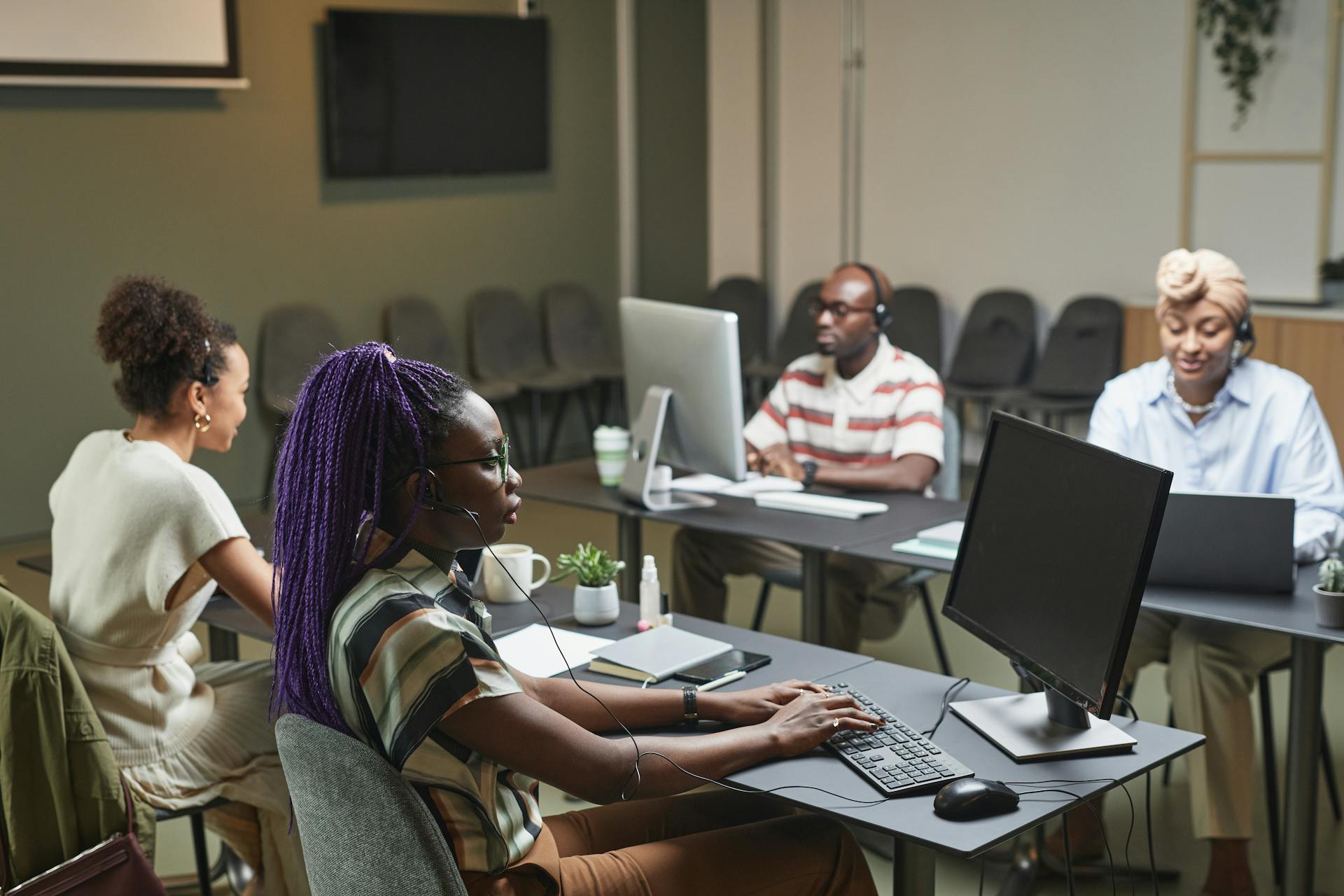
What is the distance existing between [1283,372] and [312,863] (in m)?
2.52

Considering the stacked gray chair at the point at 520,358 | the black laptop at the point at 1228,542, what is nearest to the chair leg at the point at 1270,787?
the black laptop at the point at 1228,542

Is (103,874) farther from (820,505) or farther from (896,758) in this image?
(820,505)

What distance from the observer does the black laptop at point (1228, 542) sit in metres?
2.68

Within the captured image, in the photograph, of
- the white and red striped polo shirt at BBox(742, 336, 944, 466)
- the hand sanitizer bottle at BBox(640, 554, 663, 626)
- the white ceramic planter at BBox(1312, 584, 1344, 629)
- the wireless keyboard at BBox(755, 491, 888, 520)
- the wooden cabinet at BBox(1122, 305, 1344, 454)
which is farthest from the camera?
the wooden cabinet at BBox(1122, 305, 1344, 454)

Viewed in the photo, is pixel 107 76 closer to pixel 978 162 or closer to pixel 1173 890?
pixel 978 162

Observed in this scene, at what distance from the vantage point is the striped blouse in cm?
167

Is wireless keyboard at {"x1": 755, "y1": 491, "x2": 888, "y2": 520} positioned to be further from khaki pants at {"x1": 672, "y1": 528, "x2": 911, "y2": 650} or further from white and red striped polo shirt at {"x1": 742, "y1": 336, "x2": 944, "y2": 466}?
white and red striped polo shirt at {"x1": 742, "y1": 336, "x2": 944, "y2": 466}

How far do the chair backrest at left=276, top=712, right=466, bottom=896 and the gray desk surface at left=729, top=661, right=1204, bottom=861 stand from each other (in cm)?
49

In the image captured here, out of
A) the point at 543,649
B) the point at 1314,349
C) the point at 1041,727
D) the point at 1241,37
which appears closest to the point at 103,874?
the point at 543,649

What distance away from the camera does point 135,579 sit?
2412 millimetres

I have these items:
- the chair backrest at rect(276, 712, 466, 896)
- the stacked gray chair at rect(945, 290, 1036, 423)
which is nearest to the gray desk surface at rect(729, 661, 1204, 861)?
the chair backrest at rect(276, 712, 466, 896)

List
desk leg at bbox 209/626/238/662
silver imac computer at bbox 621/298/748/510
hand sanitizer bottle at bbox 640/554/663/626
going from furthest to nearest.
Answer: silver imac computer at bbox 621/298/748/510 < desk leg at bbox 209/626/238/662 < hand sanitizer bottle at bbox 640/554/663/626

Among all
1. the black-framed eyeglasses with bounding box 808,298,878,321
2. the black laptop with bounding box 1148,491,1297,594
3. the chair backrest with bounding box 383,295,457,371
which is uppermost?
the black-framed eyeglasses with bounding box 808,298,878,321

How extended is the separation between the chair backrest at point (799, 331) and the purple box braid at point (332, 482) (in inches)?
209
